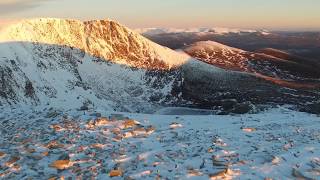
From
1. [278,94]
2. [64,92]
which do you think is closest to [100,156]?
[64,92]

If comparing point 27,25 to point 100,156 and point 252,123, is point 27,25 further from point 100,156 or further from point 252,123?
point 100,156

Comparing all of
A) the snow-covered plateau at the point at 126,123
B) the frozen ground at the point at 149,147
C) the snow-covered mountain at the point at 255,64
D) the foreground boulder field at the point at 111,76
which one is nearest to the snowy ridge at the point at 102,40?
the foreground boulder field at the point at 111,76

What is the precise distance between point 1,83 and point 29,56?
8.21 m

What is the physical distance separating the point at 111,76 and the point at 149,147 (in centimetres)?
3558

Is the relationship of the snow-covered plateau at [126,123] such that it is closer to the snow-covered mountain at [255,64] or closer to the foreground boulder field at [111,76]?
the foreground boulder field at [111,76]

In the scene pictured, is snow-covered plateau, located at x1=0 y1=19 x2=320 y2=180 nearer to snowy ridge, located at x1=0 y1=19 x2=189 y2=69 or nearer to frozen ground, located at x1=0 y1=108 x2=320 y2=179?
frozen ground, located at x1=0 y1=108 x2=320 y2=179

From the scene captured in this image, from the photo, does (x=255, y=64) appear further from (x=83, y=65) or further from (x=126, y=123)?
(x=126, y=123)

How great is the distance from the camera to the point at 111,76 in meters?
50.6

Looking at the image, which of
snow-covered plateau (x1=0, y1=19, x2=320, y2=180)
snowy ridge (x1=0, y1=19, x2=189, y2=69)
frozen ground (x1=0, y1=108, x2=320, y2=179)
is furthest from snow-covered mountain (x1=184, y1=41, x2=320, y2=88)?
frozen ground (x1=0, y1=108, x2=320, y2=179)

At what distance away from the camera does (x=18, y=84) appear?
3822cm

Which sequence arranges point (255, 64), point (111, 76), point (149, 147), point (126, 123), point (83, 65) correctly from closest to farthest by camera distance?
1. point (149, 147)
2. point (126, 123)
3. point (111, 76)
4. point (83, 65)
5. point (255, 64)

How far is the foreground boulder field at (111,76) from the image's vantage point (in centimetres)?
4072

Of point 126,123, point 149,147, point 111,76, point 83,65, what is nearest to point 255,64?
point 111,76

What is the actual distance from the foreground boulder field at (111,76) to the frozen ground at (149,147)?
17.4 metres
